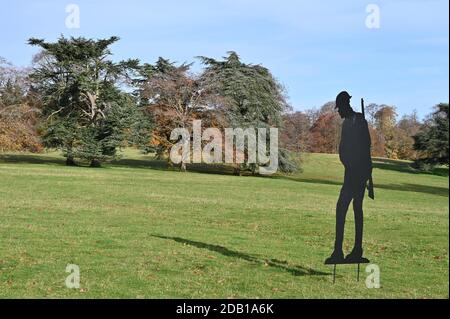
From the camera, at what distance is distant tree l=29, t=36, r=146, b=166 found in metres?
49.1

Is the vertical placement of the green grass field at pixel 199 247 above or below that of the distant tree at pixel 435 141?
below

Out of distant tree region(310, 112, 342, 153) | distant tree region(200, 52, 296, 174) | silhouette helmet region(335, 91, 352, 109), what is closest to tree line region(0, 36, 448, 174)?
distant tree region(200, 52, 296, 174)

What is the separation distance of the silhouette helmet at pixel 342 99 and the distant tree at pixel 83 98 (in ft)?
141

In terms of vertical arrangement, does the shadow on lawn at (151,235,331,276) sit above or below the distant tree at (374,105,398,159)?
below

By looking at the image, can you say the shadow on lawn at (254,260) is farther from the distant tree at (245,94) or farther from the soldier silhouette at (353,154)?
the distant tree at (245,94)

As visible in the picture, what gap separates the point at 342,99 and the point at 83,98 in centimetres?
4580

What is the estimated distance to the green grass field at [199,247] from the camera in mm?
8555

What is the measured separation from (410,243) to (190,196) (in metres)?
12.8

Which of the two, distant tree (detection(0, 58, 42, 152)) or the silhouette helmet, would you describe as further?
distant tree (detection(0, 58, 42, 152))

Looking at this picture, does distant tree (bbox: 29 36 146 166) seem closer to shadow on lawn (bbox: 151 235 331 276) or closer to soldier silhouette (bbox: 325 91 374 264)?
shadow on lawn (bbox: 151 235 331 276)

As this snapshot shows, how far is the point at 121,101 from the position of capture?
166 ft

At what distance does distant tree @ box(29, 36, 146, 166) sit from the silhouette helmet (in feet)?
141

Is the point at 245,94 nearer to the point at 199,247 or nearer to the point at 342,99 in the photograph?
the point at 199,247

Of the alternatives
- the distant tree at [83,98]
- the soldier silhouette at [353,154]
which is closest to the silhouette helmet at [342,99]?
the soldier silhouette at [353,154]
